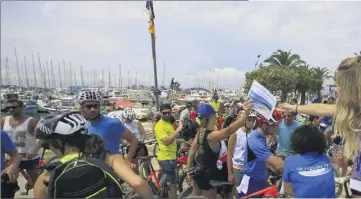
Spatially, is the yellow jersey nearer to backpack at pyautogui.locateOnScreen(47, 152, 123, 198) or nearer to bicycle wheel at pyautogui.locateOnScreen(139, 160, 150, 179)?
bicycle wheel at pyautogui.locateOnScreen(139, 160, 150, 179)

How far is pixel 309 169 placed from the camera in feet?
10.1

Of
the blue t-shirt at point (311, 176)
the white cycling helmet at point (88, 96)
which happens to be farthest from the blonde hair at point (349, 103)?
the white cycling helmet at point (88, 96)

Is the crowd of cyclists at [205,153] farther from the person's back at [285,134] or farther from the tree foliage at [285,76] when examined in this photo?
the tree foliage at [285,76]

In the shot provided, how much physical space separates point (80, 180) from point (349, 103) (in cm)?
188

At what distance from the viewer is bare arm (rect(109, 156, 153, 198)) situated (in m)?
2.35

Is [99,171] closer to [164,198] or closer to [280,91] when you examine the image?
[164,198]

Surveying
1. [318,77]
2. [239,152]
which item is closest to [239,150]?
[239,152]

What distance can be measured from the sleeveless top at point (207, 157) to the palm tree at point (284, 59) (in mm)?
50466

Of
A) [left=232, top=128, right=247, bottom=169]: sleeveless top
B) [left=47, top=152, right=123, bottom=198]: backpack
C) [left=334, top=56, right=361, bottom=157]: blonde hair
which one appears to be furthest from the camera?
[left=232, top=128, right=247, bottom=169]: sleeveless top

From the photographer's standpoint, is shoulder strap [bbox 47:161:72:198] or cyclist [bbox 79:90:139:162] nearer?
shoulder strap [bbox 47:161:72:198]

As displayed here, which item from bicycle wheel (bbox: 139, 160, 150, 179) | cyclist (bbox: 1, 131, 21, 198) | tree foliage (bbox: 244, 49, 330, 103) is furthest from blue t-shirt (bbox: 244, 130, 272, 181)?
tree foliage (bbox: 244, 49, 330, 103)

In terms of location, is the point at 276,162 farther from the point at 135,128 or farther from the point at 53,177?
the point at 135,128

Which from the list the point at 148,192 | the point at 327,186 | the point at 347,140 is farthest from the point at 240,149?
the point at 148,192

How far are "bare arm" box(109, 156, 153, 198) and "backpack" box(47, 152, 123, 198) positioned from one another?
16cm
